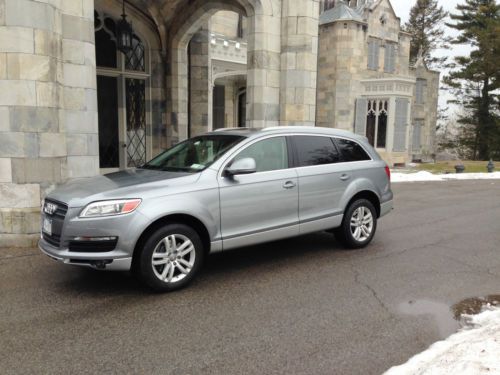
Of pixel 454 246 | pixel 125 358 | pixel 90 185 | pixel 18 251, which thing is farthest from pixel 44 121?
pixel 454 246

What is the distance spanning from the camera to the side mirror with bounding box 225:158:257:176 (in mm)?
5090

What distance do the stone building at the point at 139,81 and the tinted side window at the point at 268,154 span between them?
3.39 metres

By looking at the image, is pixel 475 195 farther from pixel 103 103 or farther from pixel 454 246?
pixel 103 103

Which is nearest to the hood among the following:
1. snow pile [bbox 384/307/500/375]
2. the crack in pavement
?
the crack in pavement

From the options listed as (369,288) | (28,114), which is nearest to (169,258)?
(369,288)

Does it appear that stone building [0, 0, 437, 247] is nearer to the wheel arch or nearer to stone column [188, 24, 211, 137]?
stone column [188, 24, 211, 137]

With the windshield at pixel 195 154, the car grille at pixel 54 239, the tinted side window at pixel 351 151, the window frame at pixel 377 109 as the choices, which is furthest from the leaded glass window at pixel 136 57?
the window frame at pixel 377 109

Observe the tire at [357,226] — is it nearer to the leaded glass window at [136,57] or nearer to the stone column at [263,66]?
the stone column at [263,66]

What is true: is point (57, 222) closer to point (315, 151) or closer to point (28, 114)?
point (28, 114)

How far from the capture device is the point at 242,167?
5090 millimetres

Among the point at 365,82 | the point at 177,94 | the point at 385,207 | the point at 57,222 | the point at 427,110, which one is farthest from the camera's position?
the point at 427,110

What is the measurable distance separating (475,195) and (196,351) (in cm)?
1203

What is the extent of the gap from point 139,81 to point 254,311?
11.6 metres

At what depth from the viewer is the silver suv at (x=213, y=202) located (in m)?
4.53
